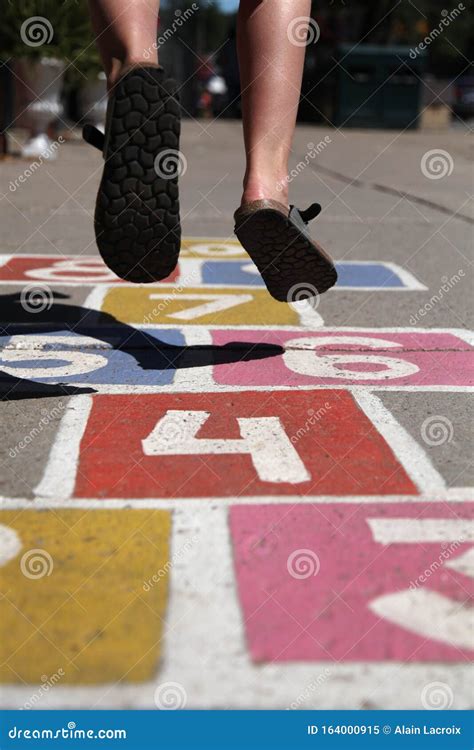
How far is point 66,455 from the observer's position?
→ 2078 mm

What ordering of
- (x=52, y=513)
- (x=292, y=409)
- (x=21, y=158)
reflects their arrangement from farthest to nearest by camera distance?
(x=21, y=158) < (x=292, y=409) < (x=52, y=513)

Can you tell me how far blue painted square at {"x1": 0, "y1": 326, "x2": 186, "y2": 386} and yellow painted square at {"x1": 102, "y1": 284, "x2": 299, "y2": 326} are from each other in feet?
0.66

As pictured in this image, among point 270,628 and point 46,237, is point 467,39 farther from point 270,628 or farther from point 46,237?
point 270,628

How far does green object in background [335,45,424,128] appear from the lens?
21.9 metres

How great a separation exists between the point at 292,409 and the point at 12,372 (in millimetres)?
779

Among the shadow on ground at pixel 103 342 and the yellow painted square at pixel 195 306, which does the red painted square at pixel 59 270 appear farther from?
the shadow on ground at pixel 103 342

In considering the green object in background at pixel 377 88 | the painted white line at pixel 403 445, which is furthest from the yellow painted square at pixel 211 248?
the green object in background at pixel 377 88

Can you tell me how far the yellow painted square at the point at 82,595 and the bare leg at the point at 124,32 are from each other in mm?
1103

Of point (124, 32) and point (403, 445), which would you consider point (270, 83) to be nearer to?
point (124, 32)

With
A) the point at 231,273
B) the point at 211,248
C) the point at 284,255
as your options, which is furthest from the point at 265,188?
the point at 211,248

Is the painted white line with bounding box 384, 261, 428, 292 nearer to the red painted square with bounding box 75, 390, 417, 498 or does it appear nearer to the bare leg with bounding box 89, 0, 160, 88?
the red painted square with bounding box 75, 390, 417, 498

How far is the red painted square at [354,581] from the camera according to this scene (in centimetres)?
139

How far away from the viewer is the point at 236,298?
3.86 meters
